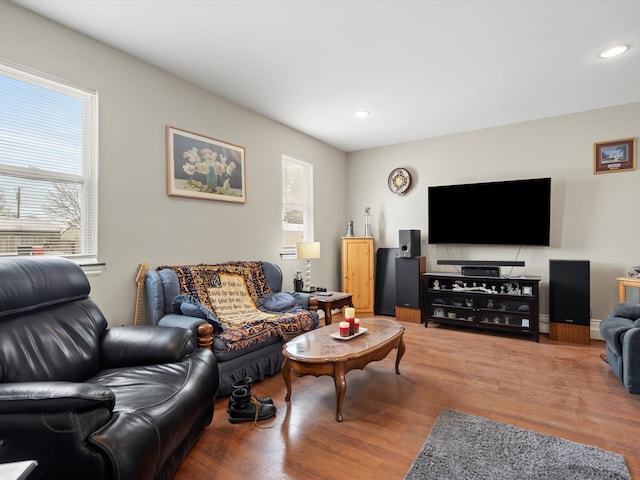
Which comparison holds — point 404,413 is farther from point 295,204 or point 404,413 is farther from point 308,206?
point 308,206

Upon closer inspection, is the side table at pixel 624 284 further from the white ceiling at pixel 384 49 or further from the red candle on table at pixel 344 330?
the red candle on table at pixel 344 330

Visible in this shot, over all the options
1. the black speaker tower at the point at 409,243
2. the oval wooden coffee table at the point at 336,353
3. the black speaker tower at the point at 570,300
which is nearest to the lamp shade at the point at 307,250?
→ the black speaker tower at the point at 409,243

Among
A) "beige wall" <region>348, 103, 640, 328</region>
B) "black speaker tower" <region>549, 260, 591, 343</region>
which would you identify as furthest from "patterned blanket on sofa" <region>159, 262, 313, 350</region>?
"black speaker tower" <region>549, 260, 591, 343</region>

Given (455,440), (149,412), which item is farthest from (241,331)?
(455,440)

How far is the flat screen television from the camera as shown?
4125 millimetres

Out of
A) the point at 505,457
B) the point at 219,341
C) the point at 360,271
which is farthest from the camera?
the point at 360,271

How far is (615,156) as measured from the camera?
387 centimetres

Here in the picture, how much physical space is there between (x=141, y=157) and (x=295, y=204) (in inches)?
87.9

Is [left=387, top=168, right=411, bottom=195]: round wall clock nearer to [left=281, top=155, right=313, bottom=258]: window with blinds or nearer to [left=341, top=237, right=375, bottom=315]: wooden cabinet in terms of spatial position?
[left=341, top=237, right=375, bottom=315]: wooden cabinet

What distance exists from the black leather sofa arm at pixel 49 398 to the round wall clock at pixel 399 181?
4.69 m

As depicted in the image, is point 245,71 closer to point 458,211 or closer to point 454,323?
point 458,211

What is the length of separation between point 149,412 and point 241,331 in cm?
121

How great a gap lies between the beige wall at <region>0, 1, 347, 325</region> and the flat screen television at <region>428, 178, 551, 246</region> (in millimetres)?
2475

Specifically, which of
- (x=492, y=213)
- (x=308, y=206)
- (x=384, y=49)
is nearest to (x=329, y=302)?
(x=308, y=206)
